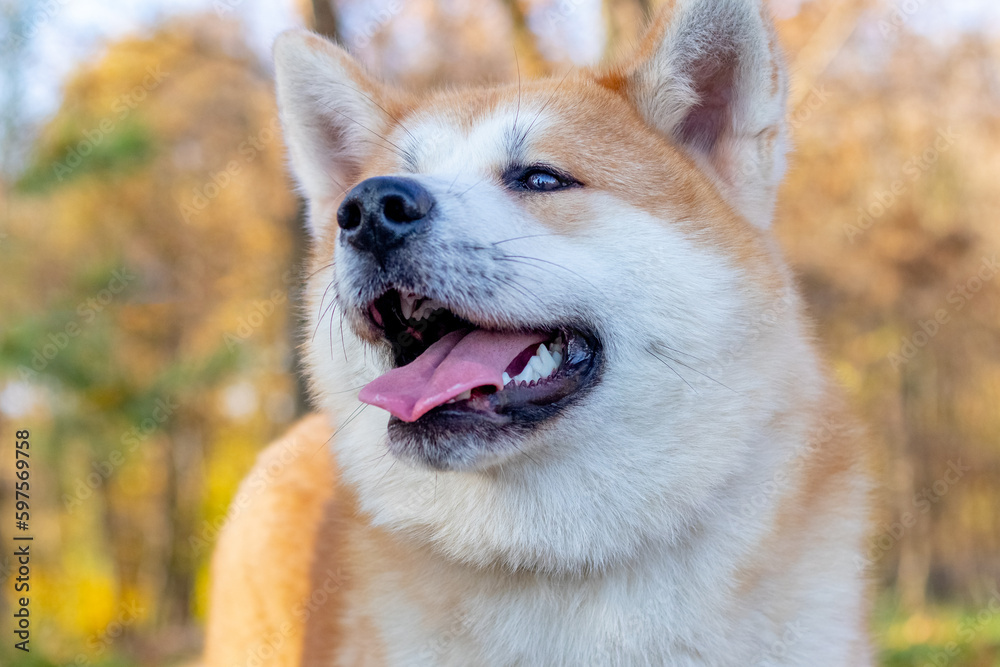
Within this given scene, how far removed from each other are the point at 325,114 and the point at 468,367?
Result: 1.56m

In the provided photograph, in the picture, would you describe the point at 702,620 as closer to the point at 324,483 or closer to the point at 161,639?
the point at 324,483

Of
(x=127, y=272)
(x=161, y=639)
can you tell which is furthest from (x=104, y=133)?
(x=161, y=639)

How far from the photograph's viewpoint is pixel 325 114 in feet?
10.9

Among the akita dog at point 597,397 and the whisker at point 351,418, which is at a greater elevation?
the akita dog at point 597,397

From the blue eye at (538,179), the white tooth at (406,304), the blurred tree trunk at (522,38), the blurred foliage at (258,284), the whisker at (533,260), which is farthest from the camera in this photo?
the blurred tree trunk at (522,38)

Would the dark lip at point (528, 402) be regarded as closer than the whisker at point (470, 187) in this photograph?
Yes

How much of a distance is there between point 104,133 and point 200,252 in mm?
11011

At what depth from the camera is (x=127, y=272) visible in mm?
6070

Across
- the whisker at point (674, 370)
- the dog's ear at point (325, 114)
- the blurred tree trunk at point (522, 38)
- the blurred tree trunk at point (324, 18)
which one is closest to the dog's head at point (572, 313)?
the whisker at point (674, 370)

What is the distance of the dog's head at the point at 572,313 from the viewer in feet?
7.62

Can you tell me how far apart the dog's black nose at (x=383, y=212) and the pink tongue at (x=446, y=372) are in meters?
0.34

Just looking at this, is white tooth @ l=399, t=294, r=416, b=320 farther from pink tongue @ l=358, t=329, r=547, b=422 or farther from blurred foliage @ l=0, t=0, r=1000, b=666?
blurred foliage @ l=0, t=0, r=1000, b=666

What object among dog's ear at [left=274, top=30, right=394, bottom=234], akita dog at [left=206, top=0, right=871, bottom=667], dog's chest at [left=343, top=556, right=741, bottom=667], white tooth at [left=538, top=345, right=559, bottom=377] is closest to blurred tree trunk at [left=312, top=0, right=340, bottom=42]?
dog's ear at [left=274, top=30, right=394, bottom=234]

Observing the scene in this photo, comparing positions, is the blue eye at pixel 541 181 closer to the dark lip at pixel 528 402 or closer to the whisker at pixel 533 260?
the whisker at pixel 533 260
